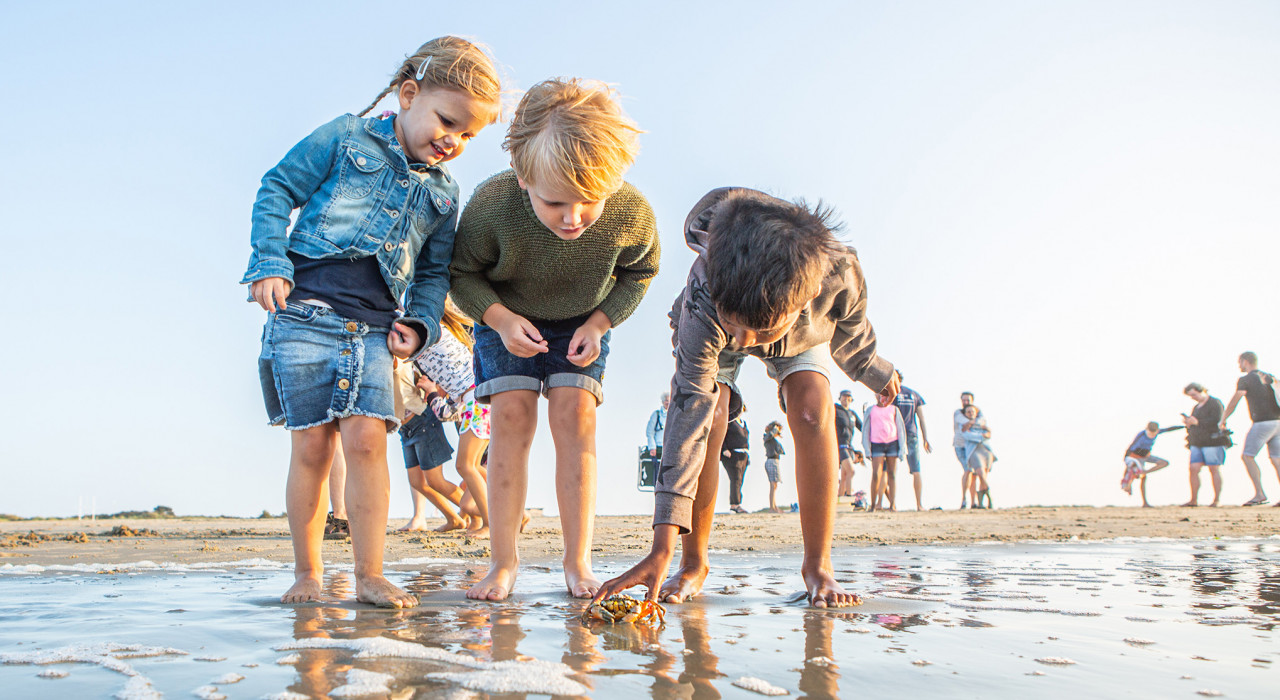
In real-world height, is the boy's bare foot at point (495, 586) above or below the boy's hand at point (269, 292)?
below

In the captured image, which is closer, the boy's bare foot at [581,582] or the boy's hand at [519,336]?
the boy's bare foot at [581,582]

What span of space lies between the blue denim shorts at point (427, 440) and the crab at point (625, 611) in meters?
5.42

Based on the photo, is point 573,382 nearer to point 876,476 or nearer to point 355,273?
point 355,273

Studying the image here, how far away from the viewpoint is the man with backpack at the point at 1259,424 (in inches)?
431

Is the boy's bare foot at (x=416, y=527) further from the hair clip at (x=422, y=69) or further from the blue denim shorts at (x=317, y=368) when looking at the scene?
the hair clip at (x=422, y=69)

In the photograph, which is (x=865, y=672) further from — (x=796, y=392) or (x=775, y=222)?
(x=796, y=392)

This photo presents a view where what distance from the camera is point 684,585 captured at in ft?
9.06

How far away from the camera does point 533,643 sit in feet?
5.91

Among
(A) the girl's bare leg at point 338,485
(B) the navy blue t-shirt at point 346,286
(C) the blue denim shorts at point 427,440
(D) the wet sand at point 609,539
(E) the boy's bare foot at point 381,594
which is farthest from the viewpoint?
(C) the blue denim shorts at point 427,440

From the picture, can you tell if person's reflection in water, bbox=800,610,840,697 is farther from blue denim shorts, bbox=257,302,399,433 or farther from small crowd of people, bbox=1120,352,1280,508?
small crowd of people, bbox=1120,352,1280,508

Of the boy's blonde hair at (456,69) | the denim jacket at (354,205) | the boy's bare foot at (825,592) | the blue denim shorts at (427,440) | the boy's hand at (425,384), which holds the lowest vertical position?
the boy's bare foot at (825,592)

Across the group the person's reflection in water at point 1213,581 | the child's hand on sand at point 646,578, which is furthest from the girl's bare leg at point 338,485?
the person's reflection in water at point 1213,581

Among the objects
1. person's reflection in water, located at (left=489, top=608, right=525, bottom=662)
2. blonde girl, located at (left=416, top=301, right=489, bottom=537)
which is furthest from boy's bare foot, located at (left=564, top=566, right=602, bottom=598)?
blonde girl, located at (left=416, top=301, right=489, bottom=537)

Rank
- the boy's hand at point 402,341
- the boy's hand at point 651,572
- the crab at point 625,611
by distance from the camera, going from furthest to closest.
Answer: the boy's hand at point 402,341
the boy's hand at point 651,572
the crab at point 625,611
